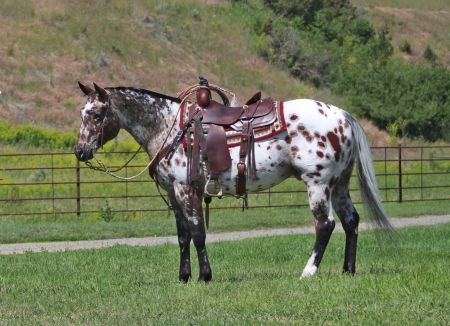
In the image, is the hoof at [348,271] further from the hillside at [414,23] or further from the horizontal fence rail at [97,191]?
the hillside at [414,23]

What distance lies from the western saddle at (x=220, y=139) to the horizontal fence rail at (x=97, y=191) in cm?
1369

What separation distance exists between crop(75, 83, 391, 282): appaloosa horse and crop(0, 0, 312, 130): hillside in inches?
1185

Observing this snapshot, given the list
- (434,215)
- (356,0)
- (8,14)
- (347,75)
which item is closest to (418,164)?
(434,215)

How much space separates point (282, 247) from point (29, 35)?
34524mm

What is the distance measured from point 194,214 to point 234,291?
1.49 m

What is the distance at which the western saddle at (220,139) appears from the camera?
11234 mm

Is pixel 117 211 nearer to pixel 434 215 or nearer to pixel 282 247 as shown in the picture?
pixel 434 215

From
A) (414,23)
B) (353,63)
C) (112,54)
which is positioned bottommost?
(112,54)

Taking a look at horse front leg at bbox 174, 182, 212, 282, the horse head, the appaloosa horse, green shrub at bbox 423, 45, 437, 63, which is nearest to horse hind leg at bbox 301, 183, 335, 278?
the appaloosa horse

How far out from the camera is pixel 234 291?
401 inches

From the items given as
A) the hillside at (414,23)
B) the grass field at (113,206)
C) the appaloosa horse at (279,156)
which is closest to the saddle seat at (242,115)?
the appaloosa horse at (279,156)

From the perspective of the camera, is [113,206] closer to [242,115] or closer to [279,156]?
[242,115]

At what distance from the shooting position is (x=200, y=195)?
11.4m

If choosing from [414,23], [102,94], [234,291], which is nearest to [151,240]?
[102,94]
